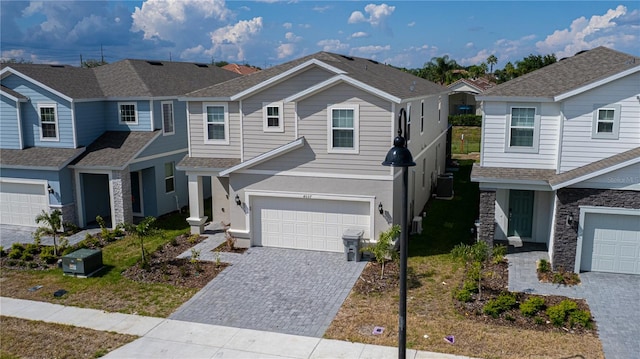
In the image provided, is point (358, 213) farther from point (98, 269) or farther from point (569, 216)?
point (98, 269)

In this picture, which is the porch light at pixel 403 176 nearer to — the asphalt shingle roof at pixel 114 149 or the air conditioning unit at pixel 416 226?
the air conditioning unit at pixel 416 226

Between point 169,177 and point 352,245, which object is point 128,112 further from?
point 352,245

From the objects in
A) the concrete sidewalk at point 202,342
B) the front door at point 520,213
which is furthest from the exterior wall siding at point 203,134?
the front door at point 520,213

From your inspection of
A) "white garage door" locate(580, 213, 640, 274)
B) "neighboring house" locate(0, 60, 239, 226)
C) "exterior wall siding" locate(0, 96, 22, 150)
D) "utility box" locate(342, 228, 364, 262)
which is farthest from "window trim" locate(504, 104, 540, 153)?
"exterior wall siding" locate(0, 96, 22, 150)

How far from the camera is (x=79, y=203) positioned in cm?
2239

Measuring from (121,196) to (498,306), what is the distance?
1536 cm

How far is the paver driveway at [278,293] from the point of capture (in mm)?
13508

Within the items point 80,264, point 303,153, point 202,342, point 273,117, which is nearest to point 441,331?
point 202,342

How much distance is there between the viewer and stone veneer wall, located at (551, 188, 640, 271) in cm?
1532

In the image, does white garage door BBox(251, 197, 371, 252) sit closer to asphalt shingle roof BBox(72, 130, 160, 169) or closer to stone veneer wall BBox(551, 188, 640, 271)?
stone veneer wall BBox(551, 188, 640, 271)

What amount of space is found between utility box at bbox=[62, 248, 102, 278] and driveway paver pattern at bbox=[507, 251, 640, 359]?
12.9m

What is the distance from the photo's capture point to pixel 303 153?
Result: 18.2 m

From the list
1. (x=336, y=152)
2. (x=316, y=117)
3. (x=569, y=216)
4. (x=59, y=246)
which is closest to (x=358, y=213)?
(x=336, y=152)

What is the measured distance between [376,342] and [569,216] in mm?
7519
